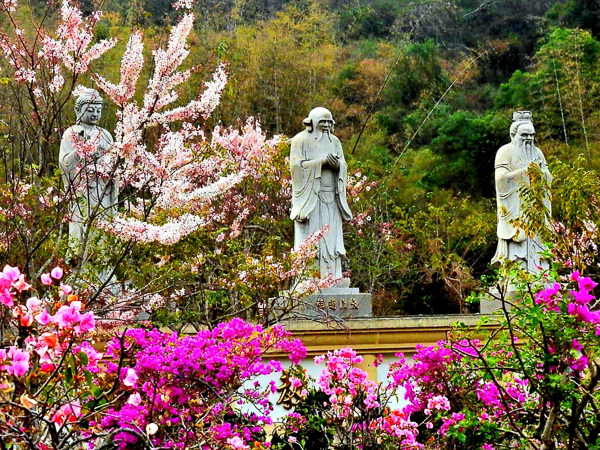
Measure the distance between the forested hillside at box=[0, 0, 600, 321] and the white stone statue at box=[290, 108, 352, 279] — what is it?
1.58 ft

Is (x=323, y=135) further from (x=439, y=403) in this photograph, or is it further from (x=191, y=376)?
(x=191, y=376)

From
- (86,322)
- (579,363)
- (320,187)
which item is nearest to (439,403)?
(579,363)

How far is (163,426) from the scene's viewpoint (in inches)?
238

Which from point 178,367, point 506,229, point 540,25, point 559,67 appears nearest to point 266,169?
point 506,229

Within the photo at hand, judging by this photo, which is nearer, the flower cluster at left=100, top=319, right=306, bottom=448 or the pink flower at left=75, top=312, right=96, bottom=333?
the pink flower at left=75, top=312, right=96, bottom=333

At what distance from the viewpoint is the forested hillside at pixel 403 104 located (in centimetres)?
1499

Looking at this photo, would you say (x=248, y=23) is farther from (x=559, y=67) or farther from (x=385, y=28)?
(x=559, y=67)

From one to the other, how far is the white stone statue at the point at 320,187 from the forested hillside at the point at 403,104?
48cm

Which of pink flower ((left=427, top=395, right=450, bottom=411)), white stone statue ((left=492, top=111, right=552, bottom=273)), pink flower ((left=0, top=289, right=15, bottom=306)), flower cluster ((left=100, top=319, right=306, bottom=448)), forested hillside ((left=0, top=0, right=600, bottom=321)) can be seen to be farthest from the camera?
forested hillside ((left=0, top=0, right=600, bottom=321))

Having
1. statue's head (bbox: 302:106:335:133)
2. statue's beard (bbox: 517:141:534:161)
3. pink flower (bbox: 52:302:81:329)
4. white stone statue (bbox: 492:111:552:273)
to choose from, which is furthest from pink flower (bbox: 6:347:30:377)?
statue's beard (bbox: 517:141:534:161)

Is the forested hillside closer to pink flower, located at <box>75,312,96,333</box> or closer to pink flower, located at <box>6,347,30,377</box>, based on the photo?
pink flower, located at <box>75,312,96,333</box>

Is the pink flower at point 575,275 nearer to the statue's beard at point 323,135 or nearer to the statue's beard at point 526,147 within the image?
the statue's beard at point 323,135

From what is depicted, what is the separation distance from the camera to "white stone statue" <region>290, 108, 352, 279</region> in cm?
1023

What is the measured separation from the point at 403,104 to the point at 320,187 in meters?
15.6
